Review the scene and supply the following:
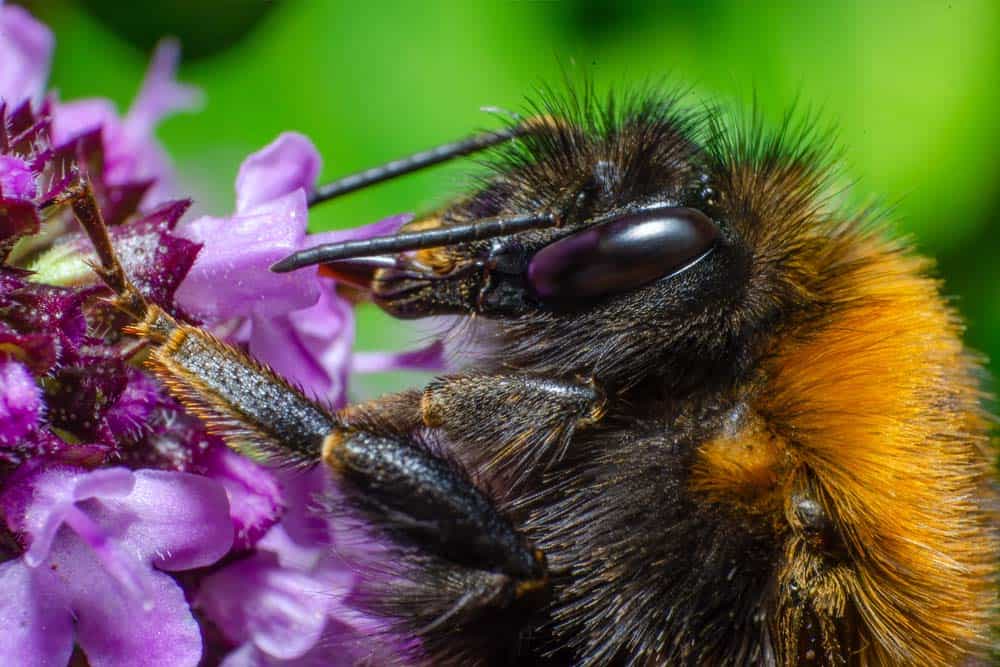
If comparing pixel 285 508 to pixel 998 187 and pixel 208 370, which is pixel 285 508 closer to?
pixel 208 370

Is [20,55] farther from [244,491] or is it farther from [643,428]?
[643,428]

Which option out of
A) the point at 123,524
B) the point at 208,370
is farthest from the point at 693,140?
the point at 123,524

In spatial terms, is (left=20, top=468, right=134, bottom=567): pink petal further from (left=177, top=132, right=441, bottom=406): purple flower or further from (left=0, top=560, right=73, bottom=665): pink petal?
(left=177, top=132, right=441, bottom=406): purple flower

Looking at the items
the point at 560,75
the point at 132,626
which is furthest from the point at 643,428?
the point at 560,75

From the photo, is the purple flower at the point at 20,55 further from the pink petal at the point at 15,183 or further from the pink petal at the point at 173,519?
the pink petal at the point at 173,519

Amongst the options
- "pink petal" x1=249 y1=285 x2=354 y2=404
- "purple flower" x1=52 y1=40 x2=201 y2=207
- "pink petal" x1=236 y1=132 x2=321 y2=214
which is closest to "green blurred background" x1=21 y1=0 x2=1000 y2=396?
"purple flower" x1=52 y1=40 x2=201 y2=207

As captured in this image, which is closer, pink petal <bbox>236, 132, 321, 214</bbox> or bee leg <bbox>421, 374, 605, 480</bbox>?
bee leg <bbox>421, 374, 605, 480</bbox>

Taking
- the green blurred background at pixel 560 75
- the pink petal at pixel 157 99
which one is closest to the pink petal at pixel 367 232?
the pink petal at pixel 157 99
